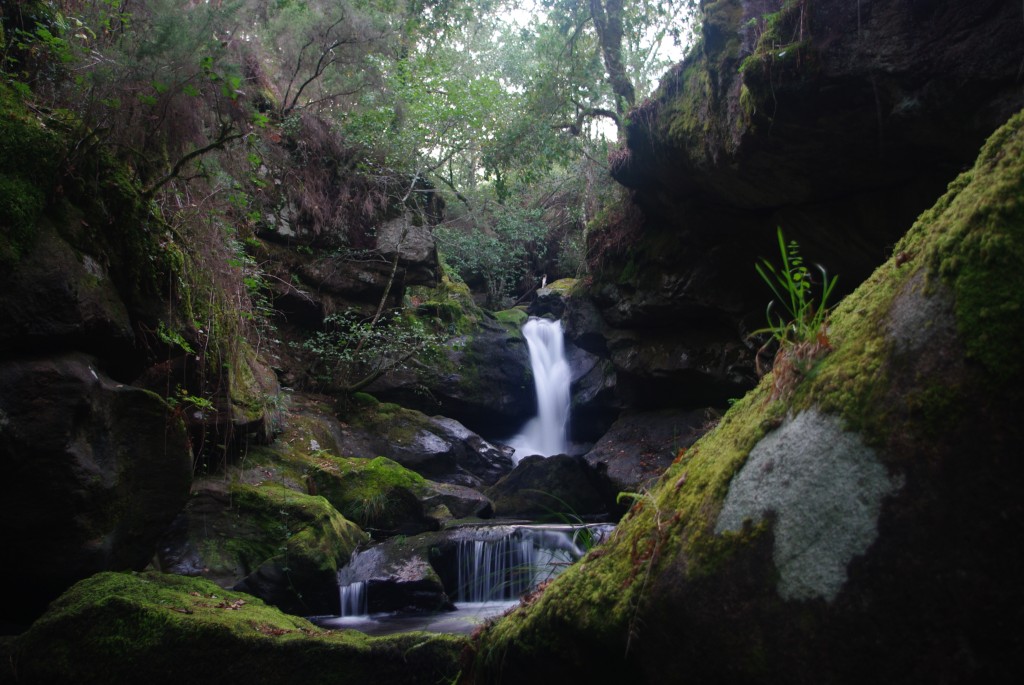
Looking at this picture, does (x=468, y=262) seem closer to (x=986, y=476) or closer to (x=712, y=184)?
(x=712, y=184)

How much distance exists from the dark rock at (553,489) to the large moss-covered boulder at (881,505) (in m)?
9.47

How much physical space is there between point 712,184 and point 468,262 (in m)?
11.5

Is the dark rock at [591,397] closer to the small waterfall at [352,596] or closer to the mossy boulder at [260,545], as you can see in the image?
the small waterfall at [352,596]

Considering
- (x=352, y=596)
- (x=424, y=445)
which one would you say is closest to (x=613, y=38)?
(x=424, y=445)

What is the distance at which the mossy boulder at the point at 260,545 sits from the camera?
661 cm

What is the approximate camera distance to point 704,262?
11.1m

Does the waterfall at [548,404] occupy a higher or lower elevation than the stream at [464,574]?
higher

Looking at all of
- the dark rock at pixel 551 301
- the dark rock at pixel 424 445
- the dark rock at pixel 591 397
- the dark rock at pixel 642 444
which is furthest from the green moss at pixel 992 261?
the dark rock at pixel 551 301

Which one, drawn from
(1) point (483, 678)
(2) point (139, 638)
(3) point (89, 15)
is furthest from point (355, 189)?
(1) point (483, 678)

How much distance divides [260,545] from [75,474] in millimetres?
2942

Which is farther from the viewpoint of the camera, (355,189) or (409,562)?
(355,189)

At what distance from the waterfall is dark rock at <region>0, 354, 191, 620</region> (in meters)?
10.7

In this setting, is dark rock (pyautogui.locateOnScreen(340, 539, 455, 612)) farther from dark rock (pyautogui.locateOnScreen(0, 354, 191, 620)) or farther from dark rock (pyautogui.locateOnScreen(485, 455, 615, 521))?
dark rock (pyautogui.locateOnScreen(485, 455, 615, 521))

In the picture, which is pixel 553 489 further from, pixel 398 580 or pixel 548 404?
pixel 398 580
